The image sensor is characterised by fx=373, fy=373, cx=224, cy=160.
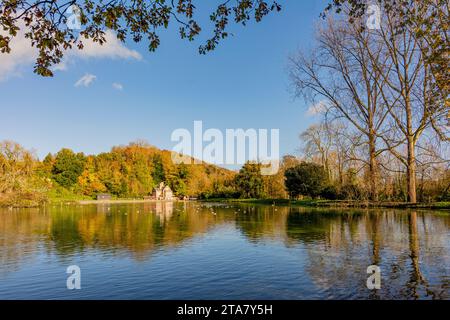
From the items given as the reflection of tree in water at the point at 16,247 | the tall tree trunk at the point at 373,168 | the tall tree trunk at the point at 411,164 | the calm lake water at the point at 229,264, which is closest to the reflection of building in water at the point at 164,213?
the reflection of tree in water at the point at 16,247

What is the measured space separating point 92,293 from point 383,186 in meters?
30.6

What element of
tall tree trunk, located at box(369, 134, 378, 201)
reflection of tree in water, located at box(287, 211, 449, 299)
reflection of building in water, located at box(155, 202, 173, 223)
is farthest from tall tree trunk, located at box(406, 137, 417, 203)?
reflection of building in water, located at box(155, 202, 173, 223)

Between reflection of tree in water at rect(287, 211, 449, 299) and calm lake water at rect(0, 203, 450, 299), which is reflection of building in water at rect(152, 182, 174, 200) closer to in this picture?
calm lake water at rect(0, 203, 450, 299)

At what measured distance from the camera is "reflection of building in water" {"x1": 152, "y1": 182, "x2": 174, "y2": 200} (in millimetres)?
73250

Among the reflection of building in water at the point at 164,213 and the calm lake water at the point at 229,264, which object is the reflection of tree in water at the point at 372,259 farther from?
the reflection of building in water at the point at 164,213

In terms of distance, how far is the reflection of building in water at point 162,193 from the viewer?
7325 cm

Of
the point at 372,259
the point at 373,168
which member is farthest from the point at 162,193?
the point at 372,259

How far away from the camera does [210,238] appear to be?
14.5 meters

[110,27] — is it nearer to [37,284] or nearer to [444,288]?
[37,284]

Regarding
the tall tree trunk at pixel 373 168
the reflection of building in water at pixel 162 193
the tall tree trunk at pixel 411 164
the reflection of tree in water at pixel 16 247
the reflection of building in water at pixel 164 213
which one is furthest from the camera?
the reflection of building in water at pixel 162 193

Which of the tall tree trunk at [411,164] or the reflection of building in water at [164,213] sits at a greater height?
the tall tree trunk at [411,164]

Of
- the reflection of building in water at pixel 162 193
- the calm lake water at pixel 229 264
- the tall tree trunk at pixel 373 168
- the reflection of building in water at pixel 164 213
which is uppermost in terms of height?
the tall tree trunk at pixel 373 168

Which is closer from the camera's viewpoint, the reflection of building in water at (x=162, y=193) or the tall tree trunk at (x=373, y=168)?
the tall tree trunk at (x=373, y=168)
